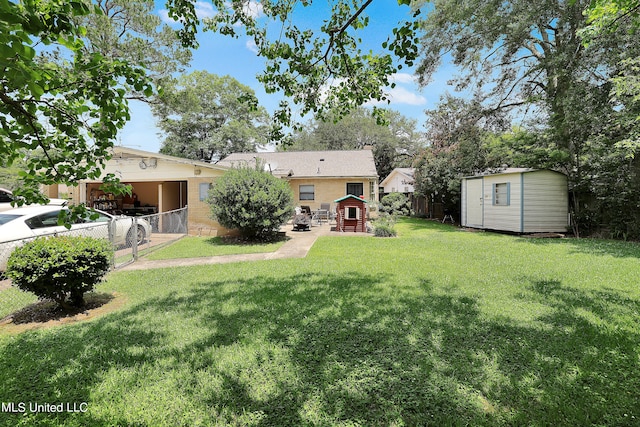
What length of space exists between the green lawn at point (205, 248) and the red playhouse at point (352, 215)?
3.91m

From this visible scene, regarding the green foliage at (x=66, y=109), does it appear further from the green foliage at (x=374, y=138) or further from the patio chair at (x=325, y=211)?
the green foliage at (x=374, y=138)

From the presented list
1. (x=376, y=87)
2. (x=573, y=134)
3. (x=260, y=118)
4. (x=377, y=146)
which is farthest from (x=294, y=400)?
(x=377, y=146)

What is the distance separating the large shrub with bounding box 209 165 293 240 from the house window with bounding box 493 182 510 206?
9.81 metres

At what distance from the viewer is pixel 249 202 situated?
10656 millimetres

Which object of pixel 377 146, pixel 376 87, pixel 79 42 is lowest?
pixel 79 42

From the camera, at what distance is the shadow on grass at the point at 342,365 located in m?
2.36

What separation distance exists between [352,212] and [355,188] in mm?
6489

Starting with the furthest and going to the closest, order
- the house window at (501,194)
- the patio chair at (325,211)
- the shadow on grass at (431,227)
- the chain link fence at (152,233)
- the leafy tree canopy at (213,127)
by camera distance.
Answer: the leafy tree canopy at (213,127), the patio chair at (325,211), the shadow on grass at (431,227), the house window at (501,194), the chain link fence at (152,233)

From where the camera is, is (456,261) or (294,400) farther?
(456,261)

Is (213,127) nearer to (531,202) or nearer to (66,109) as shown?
(531,202)

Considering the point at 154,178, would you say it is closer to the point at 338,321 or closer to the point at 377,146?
the point at 338,321

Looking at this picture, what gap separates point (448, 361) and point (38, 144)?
4347mm

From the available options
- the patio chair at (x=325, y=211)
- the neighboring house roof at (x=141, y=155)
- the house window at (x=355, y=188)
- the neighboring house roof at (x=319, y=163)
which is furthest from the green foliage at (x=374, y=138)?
the neighboring house roof at (x=141, y=155)

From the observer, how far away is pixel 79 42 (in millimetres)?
2277
